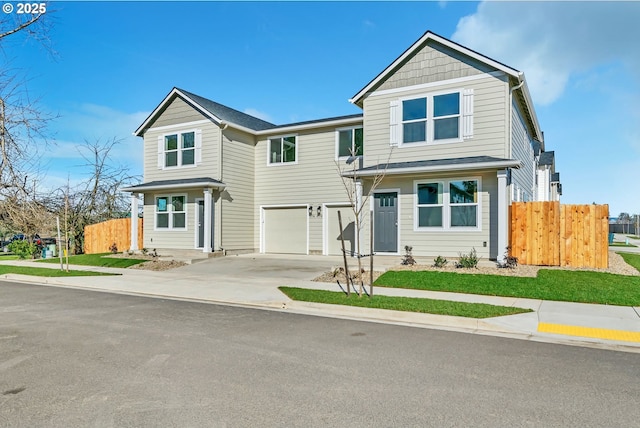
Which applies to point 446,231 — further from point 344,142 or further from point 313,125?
point 313,125

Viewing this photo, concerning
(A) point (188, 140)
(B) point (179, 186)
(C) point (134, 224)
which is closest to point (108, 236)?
(C) point (134, 224)

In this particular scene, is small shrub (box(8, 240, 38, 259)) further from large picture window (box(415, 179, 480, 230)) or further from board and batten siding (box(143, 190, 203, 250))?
large picture window (box(415, 179, 480, 230))

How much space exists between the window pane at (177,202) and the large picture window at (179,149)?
1.63 metres

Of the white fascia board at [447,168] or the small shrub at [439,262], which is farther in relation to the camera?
the small shrub at [439,262]

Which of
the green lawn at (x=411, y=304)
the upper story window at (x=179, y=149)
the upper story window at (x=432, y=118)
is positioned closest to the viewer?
the green lawn at (x=411, y=304)

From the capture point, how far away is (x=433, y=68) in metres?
15.0

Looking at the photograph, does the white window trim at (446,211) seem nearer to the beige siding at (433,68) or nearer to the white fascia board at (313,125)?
the beige siding at (433,68)

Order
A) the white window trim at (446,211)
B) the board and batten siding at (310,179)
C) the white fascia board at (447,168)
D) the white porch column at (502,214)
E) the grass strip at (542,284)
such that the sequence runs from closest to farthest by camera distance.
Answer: the grass strip at (542,284) < the white fascia board at (447,168) < the white porch column at (502,214) < the white window trim at (446,211) < the board and batten siding at (310,179)

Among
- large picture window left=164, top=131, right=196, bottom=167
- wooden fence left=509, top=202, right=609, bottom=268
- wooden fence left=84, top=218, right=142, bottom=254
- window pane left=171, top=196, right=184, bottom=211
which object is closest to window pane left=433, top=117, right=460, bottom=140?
wooden fence left=509, top=202, right=609, bottom=268

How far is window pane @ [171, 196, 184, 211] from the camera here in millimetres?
20252

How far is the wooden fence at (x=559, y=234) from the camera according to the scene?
12.8m

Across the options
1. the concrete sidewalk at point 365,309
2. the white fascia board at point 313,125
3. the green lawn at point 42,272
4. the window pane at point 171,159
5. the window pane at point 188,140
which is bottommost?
the green lawn at point 42,272

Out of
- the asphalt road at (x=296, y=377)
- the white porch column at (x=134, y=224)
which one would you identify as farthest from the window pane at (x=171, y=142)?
the asphalt road at (x=296, y=377)

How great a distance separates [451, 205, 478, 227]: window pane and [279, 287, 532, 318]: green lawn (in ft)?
19.1
